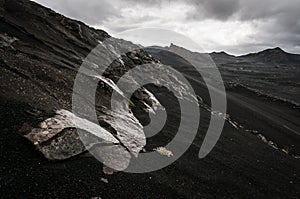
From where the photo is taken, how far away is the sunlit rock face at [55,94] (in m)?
10.6

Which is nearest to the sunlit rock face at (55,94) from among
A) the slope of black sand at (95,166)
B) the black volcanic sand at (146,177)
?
the slope of black sand at (95,166)

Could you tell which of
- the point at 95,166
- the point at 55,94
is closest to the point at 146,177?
the point at 95,166

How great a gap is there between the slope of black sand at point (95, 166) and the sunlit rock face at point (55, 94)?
117 millimetres

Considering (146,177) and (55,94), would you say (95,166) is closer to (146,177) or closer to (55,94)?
(146,177)

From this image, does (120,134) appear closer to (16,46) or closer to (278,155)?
(16,46)

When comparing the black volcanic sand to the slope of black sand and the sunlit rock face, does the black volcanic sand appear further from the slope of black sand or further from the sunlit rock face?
the sunlit rock face

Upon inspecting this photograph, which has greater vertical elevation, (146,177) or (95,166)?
(95,166)

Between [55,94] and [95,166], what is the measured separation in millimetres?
6086

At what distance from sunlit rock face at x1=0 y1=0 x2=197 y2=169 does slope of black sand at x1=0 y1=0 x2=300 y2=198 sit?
12 centimetres

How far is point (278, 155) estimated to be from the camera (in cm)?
2162

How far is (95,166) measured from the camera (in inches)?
415

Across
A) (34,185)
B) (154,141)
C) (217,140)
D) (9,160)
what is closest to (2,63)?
(9,160)

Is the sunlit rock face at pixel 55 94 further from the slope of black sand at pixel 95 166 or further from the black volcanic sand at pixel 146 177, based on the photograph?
the black volcanic sand at pixel 146 177

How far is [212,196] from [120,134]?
19.0ft
